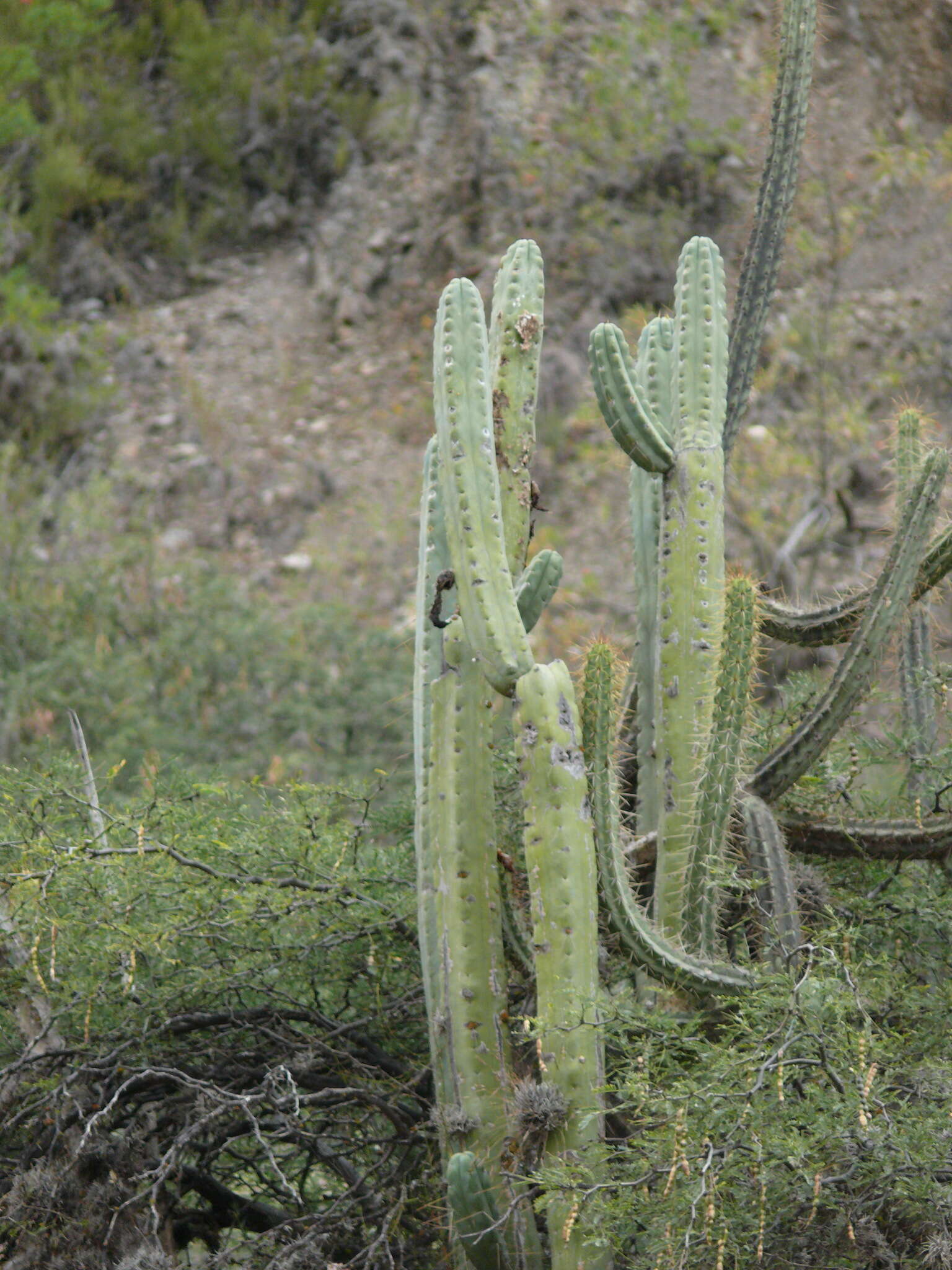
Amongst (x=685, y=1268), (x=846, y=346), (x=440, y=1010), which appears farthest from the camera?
(x=846, y=346)

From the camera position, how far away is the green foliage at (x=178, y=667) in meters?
9.53

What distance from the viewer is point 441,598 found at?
10.2 feet

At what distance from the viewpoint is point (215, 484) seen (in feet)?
43.1

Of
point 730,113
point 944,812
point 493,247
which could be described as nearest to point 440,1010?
point 944,812

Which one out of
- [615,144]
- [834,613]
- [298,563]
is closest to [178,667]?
[298,563]

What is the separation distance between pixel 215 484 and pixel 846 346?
575 cm

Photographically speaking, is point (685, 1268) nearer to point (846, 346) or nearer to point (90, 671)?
point (90, 671)

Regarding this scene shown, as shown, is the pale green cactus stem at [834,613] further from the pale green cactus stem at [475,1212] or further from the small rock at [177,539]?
the small rock at [177,539]

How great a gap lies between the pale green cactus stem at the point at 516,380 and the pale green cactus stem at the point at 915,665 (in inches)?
37.4

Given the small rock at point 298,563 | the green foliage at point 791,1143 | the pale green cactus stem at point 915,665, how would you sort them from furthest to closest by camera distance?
the small rock at point 298,563
the pale green cactus stem at point 915,665
the green foliage at point 791,1143

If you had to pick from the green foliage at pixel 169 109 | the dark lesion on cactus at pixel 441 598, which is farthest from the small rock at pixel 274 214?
the dark lesion on cactus at pixel 441 598

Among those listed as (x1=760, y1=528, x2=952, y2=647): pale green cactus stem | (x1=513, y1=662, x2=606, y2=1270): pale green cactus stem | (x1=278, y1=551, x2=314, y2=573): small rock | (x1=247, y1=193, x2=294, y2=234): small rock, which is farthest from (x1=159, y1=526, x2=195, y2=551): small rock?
(x1=513, y1=662, x2=606, y2=1270): pale green cactus stem

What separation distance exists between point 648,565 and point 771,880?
857 millimetres

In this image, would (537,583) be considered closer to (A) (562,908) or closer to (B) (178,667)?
(A) (562,908)
